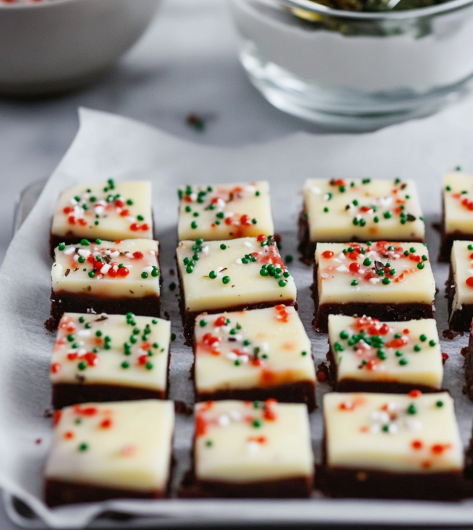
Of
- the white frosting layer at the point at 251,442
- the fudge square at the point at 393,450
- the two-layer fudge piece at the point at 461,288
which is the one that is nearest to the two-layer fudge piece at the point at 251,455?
the white frosting layer at the point at 251,442

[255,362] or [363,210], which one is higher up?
[363,210]

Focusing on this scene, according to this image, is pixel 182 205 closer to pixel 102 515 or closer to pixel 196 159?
pixel 196 159

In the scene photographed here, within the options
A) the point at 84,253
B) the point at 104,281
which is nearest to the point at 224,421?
the point at 104,281

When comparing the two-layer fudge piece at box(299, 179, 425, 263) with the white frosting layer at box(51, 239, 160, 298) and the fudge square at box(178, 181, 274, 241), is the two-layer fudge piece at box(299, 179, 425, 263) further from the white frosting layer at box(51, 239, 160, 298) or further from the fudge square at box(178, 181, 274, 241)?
the white frosting layer at box(51, 239, 160, 298)

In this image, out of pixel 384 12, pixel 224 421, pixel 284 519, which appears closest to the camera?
pixel 284 519

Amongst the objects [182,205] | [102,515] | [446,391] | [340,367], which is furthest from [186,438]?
[182,205]

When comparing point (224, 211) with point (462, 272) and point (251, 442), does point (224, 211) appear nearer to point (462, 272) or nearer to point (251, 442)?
point (462, 272)

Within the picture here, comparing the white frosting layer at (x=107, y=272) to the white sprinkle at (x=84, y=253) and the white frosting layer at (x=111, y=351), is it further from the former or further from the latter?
the white frosting layer at (x=111, y=351)
